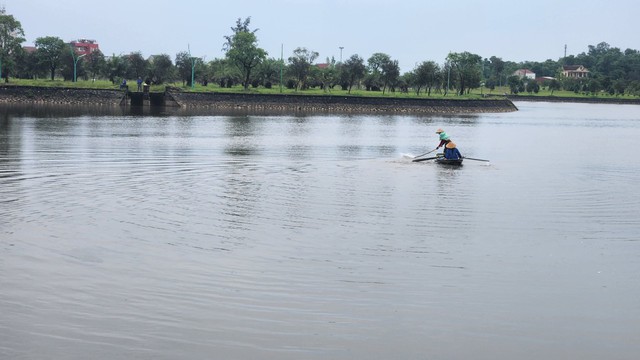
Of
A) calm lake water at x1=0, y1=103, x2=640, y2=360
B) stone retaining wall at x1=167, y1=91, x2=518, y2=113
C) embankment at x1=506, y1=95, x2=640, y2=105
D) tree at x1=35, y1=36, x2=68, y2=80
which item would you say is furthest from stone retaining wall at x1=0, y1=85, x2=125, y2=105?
embankment at x1=506, y1=95, x2=640, y2=105

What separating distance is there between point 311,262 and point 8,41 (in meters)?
105

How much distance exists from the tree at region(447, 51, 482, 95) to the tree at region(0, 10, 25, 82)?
236 feet

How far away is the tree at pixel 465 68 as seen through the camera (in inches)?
5546

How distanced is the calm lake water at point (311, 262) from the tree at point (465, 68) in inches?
4250

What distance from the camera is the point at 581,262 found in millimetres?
17062

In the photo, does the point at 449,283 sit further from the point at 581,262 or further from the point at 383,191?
the point at 383,191

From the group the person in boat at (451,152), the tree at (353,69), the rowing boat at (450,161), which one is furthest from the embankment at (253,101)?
the person in boat at (451,152)

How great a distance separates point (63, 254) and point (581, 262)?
35.3 ft

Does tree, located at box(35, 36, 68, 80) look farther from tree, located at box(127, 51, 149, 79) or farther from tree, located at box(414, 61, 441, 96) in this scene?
tree, located at box(414, 61, 441, 96)

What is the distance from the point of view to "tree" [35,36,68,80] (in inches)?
4653

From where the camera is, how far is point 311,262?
1630 cm

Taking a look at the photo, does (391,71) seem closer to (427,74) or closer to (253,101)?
(427,74)

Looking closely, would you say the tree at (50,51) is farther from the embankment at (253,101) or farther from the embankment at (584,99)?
the embankment at (584,99)

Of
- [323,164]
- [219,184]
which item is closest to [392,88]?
[323,164]
